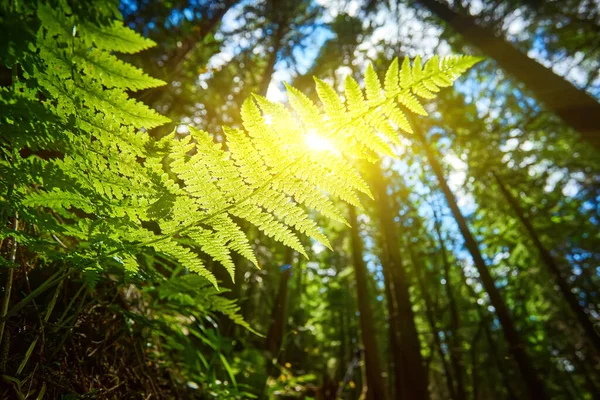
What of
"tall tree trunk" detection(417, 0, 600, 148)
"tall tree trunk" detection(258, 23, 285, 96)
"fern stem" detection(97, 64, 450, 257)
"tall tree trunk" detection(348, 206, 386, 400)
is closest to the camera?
"fern stem" detection(97, 64, 450, 257)

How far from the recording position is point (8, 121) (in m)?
0.86

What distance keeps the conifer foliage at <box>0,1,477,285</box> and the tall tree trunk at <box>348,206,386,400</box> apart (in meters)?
5.14

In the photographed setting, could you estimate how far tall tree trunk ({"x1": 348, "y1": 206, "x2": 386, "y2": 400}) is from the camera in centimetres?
516

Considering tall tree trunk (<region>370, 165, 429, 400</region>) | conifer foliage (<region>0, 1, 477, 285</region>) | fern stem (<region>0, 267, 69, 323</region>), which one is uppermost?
→ tall tree trunk (<region>370, 165, 429, 400</region>)

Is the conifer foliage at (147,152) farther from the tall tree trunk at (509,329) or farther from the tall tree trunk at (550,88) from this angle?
the tall tree trunk at (509,329)

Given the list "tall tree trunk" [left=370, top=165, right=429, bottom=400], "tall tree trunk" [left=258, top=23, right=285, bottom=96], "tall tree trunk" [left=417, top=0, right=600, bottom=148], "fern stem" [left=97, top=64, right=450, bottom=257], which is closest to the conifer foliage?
"fern stem" [left=97, top=64, right=450, bottom=257]

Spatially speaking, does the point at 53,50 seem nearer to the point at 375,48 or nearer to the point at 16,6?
the point at 16,6

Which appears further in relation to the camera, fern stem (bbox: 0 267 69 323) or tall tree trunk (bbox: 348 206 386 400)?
tall tree trunk (bbox: 348 206 386 400)

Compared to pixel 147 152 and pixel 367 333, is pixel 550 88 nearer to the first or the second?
pixel 147 152

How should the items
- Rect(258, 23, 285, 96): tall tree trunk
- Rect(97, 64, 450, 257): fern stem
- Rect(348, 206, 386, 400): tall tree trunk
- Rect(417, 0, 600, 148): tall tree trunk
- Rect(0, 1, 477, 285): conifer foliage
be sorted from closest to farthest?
Rect(0, 1, 477, 285): conifer foliage, Rect(97, 64, 450, 257): fern stem, Rect(417, 0, 600, 148): tall tree trunk, Rect(348, 206, 386, 400): tall tree trunk, Rect(258, 23, 285, 96): tall tree trunk

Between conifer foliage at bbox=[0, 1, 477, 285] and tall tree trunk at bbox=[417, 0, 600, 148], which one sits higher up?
tall tree trunk at bbox=[417, 0, 600, 148]

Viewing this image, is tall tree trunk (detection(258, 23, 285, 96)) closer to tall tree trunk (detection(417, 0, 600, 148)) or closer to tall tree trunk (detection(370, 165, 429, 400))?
tall tree trunk (detection(370, 165, 429, 400))

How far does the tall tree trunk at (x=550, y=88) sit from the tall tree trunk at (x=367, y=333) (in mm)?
4490

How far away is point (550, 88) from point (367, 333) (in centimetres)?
510
